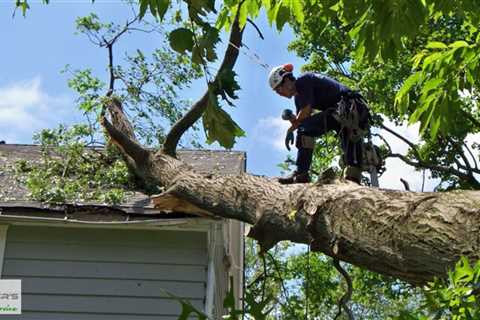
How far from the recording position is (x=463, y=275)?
4.69 feet

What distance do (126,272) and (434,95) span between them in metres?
3.52

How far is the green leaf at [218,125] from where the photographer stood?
7.91ft

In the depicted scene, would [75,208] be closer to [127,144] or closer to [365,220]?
[127,144]

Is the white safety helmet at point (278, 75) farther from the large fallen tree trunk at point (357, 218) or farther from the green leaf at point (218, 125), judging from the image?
the green leaf at point (218, 125)

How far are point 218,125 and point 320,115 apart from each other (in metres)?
2.69

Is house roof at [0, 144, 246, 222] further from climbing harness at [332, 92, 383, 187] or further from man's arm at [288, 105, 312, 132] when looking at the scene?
climbing harness at [332, 92, 383, 187]

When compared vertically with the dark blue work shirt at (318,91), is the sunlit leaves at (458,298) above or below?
below

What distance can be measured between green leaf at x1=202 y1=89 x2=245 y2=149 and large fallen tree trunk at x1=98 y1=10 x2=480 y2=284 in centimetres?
56

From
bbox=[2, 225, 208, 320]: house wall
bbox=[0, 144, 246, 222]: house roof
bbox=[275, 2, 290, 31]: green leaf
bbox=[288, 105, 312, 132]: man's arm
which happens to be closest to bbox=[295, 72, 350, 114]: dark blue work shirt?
bbox=[288, 105, 312, 132]: man's arm

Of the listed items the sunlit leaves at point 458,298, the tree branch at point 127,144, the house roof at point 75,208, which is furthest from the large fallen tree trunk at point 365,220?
the tree branch at point 127,144

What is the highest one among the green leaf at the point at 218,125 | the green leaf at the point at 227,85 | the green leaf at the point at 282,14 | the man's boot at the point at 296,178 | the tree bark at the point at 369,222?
the green leaf at the point at 282,14

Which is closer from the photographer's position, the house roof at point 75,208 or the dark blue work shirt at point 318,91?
the dark blue work shirt at point 318,91

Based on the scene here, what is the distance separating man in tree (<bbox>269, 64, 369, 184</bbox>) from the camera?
525 cm
